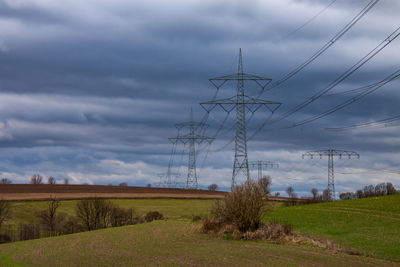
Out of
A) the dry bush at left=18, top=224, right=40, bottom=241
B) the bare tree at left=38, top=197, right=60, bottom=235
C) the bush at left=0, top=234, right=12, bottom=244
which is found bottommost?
the bush at left=0, top=234, right=12, bottom=244

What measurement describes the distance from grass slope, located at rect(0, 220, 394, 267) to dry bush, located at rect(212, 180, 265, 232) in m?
2.29

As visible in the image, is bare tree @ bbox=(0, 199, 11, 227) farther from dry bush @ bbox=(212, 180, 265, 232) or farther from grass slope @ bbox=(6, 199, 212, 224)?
dry bush @ bbox=(212, 180, 265, 232)

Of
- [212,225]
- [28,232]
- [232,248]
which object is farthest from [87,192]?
[232,248]

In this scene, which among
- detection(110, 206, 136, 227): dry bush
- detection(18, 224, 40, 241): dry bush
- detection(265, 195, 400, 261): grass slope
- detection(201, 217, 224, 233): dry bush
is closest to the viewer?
detection(265, 195, 400, 261): grass slope

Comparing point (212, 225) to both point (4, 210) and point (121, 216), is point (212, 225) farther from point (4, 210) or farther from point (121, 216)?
point (4, 210)

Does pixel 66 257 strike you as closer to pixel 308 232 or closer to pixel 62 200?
pixel 308 232

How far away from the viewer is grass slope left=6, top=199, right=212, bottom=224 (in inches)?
3098

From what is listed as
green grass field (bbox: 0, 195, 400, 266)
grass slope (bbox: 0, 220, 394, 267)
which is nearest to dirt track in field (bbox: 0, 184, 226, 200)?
green grass field (bbox: 0, 195, 400, 266)

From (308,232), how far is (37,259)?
20.0 m

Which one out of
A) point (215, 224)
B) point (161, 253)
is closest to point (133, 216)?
point (215, 224)

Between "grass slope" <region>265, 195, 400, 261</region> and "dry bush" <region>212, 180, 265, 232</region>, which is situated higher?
"dry bush" <region>212, 180, 265, 232</region>

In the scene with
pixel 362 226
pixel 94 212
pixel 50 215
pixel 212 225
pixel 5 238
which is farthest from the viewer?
pixel 94 212

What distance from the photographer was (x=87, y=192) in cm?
9256

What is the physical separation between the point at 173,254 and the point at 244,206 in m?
11.9
